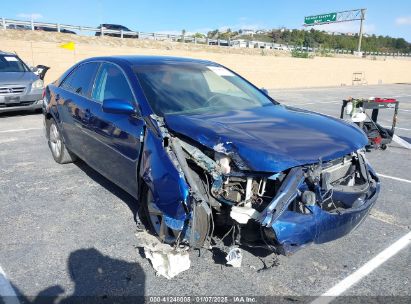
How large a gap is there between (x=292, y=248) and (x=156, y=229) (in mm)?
1215

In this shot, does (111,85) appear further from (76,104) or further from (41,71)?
(41,71)

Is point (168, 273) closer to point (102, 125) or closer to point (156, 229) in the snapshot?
point (156, 229)

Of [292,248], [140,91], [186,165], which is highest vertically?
[140,91]

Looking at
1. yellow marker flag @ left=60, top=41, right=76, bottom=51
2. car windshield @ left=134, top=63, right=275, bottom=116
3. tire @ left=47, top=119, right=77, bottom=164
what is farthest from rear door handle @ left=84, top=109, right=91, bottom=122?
yellow marker flag @ left=60, top=41, right=76, bottom=51

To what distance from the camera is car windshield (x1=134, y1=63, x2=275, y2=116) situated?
362cm

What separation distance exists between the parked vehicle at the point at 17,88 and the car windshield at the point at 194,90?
22.6ft

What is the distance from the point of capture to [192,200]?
282cm

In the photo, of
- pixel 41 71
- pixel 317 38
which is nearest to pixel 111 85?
pixel 41 71

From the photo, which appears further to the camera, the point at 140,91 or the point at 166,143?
the point at 140,91

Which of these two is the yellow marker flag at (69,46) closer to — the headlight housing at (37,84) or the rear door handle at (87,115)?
the headlight housing at (37,84)

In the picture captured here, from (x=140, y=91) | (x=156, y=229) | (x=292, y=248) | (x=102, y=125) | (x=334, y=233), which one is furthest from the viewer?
(x=102, y=125)

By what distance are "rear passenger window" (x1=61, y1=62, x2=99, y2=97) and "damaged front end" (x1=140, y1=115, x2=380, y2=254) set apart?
5.98 feet

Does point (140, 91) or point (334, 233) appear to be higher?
point (140, 91)

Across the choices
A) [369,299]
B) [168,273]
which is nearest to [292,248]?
[369,299]
